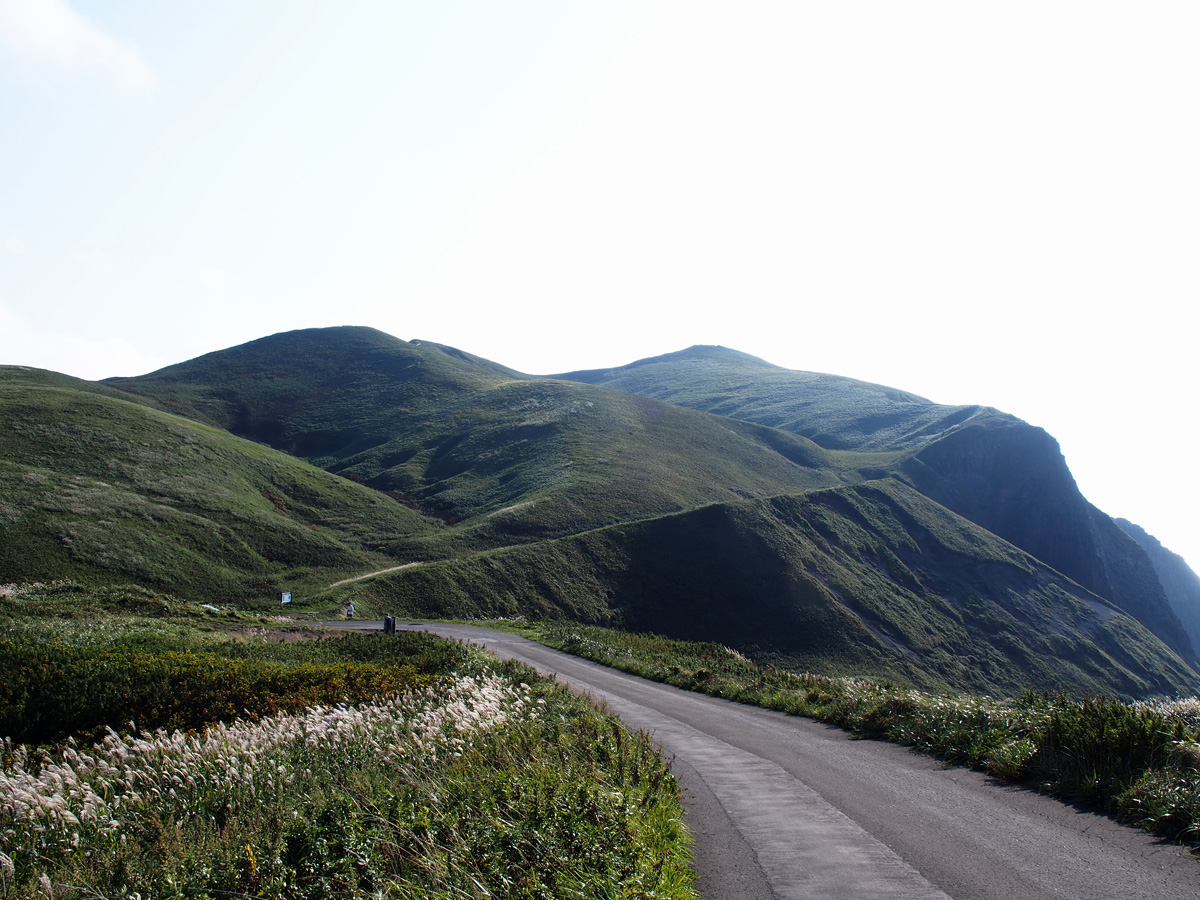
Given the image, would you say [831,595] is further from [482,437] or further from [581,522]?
[482,437]

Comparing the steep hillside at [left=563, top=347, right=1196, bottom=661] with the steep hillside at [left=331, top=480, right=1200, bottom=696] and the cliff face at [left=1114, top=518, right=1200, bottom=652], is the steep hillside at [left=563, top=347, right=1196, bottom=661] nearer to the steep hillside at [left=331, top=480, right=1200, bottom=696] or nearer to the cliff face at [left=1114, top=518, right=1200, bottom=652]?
the steep hillside at [left=331, top=480, right=1200, bottom=696]

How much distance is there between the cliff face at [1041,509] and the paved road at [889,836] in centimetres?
11650

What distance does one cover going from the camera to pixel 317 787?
26.6 feet

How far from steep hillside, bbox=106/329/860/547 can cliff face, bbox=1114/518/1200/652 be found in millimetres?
84500

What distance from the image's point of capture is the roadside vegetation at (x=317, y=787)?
5.34 metres

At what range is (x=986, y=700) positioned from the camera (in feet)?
41.0

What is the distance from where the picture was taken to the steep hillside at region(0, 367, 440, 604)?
48838 millimetres

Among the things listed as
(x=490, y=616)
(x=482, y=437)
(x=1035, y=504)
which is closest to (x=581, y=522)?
(x=490, y=616)

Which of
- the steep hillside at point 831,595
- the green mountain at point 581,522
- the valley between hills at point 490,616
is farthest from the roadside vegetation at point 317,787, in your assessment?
the steep hillside at point 831,595

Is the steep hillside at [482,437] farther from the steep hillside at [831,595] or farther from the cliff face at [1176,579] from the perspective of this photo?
the cliff face at [1176,579]

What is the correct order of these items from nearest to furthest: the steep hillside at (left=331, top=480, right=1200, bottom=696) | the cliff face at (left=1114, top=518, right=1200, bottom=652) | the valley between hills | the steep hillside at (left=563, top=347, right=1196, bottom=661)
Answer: the valley between hills < the steep hillside at (left=331, top=480, right=1200, bottom=696) < the steep hillside at (left=563, top=347, right=1196, bottom=661) < the cliff face at (left=1114, top=518, right=1200, bottom=652)

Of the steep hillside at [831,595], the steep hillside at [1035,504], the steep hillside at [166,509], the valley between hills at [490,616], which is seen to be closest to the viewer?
the valley between hills at [490,616]

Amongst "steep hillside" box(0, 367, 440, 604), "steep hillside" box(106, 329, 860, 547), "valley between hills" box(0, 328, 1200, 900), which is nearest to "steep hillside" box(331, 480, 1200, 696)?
"valley between hills" box(0, 328, 1200, 900)

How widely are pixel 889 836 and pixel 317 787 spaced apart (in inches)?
253
